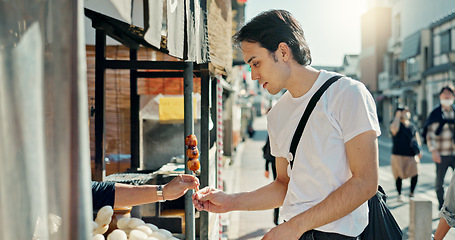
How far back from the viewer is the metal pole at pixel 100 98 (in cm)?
516

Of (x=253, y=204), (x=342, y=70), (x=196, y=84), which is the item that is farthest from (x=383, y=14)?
(x=253, y=204)

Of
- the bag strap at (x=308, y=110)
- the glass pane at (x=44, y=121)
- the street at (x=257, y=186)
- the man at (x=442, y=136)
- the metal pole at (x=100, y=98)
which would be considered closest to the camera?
the glass pane at (x=44, y=121)

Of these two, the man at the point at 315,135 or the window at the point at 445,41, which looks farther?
the window at the point at 445,41

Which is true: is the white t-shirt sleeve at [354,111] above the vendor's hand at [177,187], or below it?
above

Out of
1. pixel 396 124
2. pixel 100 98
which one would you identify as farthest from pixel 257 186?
pixel 100 98

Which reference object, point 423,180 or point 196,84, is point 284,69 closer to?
point 196,84

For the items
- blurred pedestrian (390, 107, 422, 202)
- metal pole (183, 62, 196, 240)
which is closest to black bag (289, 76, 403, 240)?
metal pole (183, 62, 196, 240)

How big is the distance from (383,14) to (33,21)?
53250 millimetres

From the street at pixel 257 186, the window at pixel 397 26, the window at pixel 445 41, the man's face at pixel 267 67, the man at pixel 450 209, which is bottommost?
the street at pixel 257 186

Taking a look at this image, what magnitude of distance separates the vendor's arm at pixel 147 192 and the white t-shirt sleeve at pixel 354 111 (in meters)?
1.42

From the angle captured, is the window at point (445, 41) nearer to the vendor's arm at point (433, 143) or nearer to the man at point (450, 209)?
the vendor's arm at point (433, 143)

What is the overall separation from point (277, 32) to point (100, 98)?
3.56 metres

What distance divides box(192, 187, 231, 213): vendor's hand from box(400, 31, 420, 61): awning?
36.4m

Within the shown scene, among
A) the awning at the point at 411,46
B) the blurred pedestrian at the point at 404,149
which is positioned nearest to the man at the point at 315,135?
the blurred pedestrian at the point at 404,149
